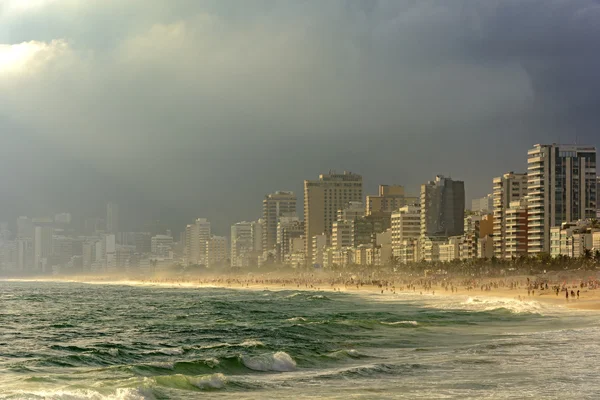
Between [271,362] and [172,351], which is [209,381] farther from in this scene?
[172,351]

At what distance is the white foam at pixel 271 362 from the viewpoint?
43.9m

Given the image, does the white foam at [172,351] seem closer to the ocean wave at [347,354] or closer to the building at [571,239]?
the ocean wave at [347,354]

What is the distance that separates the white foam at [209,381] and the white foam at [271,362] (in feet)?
16.7

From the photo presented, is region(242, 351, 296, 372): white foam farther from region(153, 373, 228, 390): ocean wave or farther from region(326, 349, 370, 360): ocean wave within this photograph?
region(153, 373, 228, 390): ocean wave

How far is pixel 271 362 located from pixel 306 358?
112 inches

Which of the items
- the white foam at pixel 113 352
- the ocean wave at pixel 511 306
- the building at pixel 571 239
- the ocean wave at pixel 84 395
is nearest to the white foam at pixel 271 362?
the white foam at pixel 113 352

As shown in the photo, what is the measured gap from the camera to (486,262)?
192m

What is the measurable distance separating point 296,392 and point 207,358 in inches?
492

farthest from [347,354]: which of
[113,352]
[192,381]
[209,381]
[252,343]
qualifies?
[113,352]

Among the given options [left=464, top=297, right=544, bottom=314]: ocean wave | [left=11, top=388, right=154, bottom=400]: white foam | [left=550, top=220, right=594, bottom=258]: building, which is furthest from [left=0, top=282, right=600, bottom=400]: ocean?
[left=550, top=220, right=594, bottom=258]: building

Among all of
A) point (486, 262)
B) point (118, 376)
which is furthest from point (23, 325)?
point (486, 262)

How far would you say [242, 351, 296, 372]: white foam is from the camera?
43906 mm

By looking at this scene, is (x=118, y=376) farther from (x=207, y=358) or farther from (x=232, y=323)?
(x=232, y=323)

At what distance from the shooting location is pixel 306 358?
47375mm
